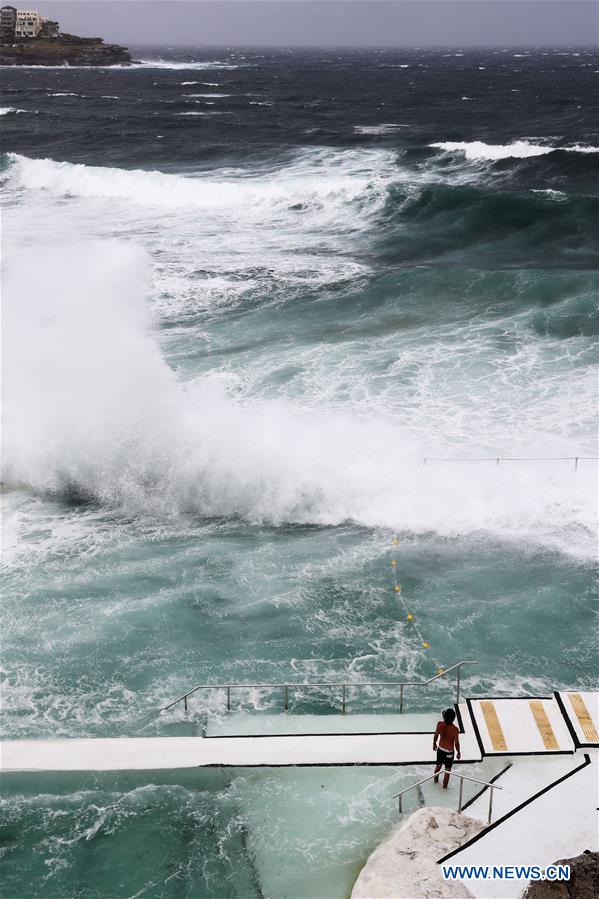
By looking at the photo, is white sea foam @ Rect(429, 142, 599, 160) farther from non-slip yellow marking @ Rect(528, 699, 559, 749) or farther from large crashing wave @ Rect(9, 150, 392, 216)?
non-slip yellow marking @ Rect(528, 699, 559, 749)

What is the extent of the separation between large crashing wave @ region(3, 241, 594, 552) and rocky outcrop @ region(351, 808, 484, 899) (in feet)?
25.7

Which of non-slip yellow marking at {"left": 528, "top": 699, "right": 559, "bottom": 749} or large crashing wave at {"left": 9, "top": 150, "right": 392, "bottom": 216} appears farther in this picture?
large crashing wave at {"left": 9, "top": 150, "right": 392, "bottom": 216}

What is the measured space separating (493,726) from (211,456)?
32.3 feet

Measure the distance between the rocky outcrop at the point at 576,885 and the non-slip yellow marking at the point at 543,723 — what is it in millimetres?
2180

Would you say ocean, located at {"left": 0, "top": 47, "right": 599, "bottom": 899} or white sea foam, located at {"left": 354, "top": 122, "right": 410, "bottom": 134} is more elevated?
white sea foam, located at {"left": 354, "top": 122, "right": 410, "bottom": 134}

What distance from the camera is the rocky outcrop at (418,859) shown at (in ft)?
31.4

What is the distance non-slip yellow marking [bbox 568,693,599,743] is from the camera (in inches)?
467

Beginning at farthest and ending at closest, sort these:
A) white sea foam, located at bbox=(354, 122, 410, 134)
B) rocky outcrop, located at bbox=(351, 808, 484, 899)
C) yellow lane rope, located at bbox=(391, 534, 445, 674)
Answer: white sea foam, located at bbox=(354, 122, 410, 134) → yellow lane rope, located at bbox=(391, 534, 445, 674) → rocky outcrop, located at bbox=(351, 808, 484, 899)

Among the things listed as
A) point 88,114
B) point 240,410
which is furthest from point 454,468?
point 88,114

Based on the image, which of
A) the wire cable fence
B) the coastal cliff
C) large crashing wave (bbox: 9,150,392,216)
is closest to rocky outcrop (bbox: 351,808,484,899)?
the wire cable fence

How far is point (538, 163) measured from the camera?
54156 millimetres

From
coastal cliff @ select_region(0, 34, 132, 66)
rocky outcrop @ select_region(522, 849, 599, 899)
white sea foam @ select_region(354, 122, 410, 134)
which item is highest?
coastal cliff @ select_region(0, 34, 132, 66)

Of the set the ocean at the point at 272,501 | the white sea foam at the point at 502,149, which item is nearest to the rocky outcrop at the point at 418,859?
the ocean at the point at 272,501

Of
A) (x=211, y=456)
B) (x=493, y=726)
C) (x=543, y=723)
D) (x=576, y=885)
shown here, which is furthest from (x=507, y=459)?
(x=576, y=885)
